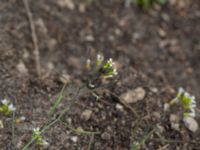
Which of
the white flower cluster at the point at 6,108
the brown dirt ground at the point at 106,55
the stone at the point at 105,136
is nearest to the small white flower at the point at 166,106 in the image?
the brown dirt ground at the point at 106,55

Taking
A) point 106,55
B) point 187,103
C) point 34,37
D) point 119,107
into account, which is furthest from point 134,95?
point 34,37

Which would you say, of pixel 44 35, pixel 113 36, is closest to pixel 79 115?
pixel 44 35

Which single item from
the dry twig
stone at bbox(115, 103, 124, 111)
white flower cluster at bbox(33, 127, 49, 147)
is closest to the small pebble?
stone at bbox(115, 103, 124, 111)

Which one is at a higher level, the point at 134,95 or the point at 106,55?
the point at 106,55

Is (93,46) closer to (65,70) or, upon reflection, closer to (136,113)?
(65,70)

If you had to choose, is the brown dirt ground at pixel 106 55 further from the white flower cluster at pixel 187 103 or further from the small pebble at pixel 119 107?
the white flower cluster at pixel 187 103

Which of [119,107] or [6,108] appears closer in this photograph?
[6,108]

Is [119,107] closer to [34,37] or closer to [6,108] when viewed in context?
[6,108]
